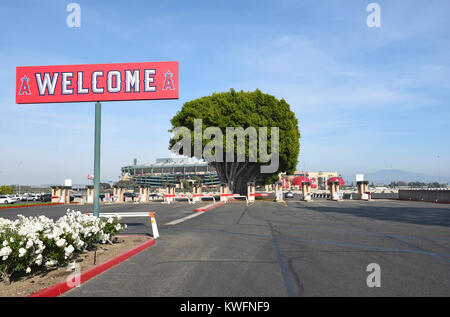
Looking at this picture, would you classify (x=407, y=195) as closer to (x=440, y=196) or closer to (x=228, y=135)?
(x=440, y=196)

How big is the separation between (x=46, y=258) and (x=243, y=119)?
35.3m

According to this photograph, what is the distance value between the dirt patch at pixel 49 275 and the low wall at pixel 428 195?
108 feet

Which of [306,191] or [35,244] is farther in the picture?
[306,191]

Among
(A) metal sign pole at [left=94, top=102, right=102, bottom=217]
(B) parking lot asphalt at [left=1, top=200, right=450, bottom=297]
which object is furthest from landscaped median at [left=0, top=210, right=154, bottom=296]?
(A) metal sign pole at [left=94, top=102, right=102, bottom=217]

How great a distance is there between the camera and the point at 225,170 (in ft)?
151

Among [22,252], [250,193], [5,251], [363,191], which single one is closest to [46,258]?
[22,252]

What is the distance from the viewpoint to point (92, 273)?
7.00 metres

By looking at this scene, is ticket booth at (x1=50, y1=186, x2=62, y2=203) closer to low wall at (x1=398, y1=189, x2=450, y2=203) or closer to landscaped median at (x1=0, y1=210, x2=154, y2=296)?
landscaped median at (x1=0, y1=210, x2=154, y2=296)

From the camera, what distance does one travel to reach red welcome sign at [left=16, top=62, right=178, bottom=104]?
12.1m

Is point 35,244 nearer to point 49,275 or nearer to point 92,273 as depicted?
point 49,275

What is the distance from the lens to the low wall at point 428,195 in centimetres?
3291

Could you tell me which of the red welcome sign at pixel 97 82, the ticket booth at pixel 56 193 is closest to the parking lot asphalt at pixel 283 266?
the red welcome sign at pixel 97 82

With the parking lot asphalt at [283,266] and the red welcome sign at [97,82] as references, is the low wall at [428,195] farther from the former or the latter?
the red welcome sign at [97,82]

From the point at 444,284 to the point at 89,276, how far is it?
6546 mm
